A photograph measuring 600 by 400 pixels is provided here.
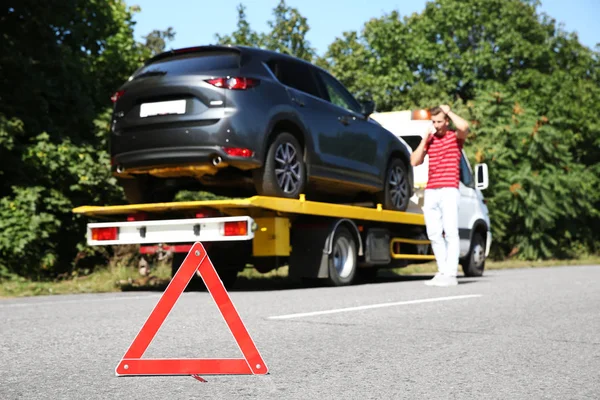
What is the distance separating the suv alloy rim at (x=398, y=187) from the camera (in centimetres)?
1269

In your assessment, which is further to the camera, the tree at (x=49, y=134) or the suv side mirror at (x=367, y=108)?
the tree at (x=49, y=134)

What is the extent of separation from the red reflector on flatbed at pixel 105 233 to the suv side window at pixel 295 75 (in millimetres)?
2564

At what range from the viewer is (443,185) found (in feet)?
36.9

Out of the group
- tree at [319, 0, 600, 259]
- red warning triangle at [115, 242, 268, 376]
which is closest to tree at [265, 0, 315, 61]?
tree at [319, 0, 600, 259]

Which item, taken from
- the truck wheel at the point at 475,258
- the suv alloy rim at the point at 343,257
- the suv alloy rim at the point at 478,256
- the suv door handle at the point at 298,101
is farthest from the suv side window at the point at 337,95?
the suv alloy rim at the point at 478,256

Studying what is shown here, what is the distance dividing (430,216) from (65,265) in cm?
832

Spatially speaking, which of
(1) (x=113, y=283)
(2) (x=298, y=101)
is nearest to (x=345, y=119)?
(2) (x=298, y=101)

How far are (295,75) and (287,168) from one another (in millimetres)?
1316

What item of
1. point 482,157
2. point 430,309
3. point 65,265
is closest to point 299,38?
point 482,157

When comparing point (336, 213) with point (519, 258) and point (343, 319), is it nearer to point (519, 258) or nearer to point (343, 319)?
point (343, 319)

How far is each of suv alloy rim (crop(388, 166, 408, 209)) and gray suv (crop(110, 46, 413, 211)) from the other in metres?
1.48

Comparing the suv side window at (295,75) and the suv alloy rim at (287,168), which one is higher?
the suv side window at (295,75)

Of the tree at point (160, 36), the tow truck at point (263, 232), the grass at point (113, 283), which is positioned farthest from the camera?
the tree at point (160, 36)

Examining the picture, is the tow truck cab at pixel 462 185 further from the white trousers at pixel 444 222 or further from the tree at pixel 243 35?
the tree at pixel 243 35
